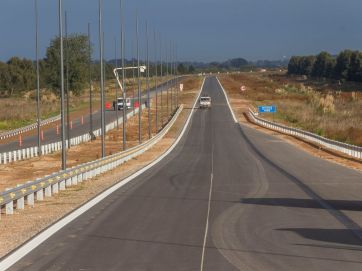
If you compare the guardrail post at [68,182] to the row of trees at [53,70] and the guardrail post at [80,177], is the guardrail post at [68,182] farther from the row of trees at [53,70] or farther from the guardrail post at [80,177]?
the row of trees at [53,70]

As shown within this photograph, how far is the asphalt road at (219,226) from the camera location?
12.2m

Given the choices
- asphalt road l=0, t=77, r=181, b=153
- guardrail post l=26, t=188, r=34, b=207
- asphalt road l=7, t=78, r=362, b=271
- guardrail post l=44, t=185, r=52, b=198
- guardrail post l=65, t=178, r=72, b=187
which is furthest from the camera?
asphalt road l=0, t=77, r=181, b=153

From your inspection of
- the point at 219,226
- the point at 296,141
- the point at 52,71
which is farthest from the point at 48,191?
the point at 52,71

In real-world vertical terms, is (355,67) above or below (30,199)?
above

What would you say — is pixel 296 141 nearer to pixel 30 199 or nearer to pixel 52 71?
pixel 30 199

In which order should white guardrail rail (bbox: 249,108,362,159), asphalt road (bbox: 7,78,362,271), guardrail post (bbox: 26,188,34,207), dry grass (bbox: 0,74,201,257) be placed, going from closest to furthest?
asphalt road (bbox: 7,78,362,271) < dry grass (bbox: 0,74,201,257) < guardrail post (bbox: 26,188,34,207) < white guardrail rail (bbox: 249,108,362,159)

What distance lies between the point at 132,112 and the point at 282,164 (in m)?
63.2

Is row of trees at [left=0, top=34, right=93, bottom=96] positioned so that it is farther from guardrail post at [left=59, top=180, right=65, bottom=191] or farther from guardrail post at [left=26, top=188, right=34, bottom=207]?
guardrail post at [left=26, top=188, right=34, bottom=207]

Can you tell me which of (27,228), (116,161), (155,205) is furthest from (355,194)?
(116,161)

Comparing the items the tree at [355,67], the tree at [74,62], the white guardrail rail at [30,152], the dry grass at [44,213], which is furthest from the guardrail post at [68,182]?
the tree at [355,67]

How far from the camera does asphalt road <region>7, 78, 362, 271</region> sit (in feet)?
40.2

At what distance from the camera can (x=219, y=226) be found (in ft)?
53.9

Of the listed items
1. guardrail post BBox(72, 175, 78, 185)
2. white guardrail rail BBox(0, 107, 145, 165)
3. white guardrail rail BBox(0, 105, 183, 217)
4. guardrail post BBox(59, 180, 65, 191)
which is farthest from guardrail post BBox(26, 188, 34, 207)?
white guardrail rail BBox(0, 107, 145, 165)

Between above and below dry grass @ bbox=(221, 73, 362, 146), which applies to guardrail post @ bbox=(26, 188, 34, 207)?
above
